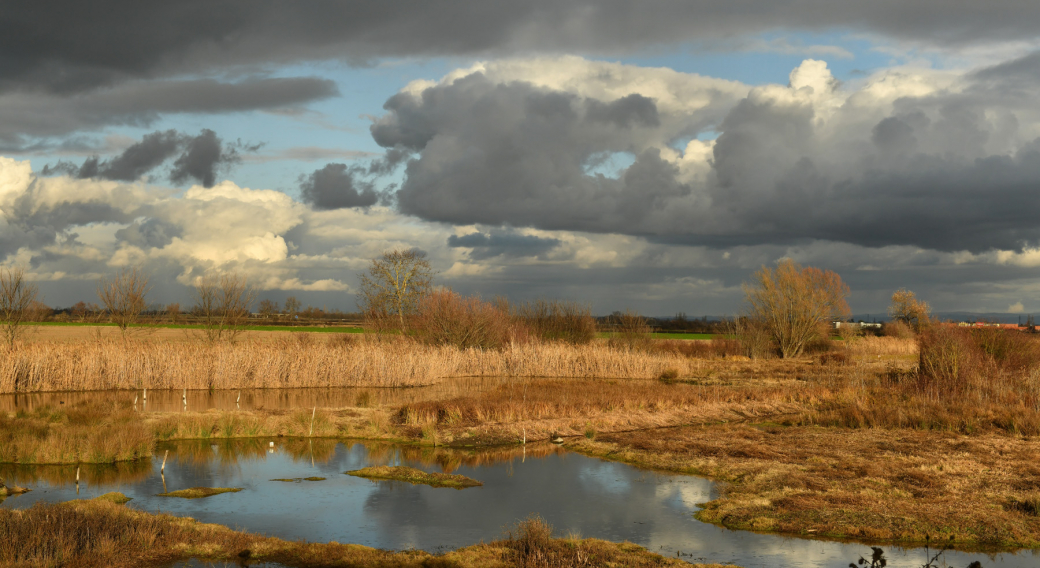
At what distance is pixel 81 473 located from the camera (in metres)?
16.8

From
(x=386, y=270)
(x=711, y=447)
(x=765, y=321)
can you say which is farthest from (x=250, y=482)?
(x=765, y=321)

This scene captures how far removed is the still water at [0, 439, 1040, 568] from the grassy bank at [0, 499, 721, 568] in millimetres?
927

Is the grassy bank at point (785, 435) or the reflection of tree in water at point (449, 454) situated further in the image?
the reflection of tree in water at point (449, 454)

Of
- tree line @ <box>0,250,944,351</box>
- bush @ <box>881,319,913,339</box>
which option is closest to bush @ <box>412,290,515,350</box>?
tree line @ <box>0,250,944,351</box>

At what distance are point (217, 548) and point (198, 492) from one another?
4785 mm

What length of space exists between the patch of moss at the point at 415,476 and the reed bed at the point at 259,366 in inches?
733

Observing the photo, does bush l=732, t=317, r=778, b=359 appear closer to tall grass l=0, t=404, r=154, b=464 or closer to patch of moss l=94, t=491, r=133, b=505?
tall grass l=0, t=404, r=154, b=464

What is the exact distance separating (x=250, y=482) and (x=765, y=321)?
50635 mm

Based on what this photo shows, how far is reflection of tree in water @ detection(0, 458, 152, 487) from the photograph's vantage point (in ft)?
52.4

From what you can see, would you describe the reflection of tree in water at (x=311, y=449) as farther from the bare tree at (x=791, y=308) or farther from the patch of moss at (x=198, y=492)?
the bare tree at (x=791, y=308)

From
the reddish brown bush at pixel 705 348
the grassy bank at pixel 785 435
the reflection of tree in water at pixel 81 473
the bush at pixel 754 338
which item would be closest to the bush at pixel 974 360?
the grassy bank at pixel 785 435

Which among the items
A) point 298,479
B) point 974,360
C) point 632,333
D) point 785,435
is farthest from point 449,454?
point 632,333

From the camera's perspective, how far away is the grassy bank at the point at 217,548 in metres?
9.80

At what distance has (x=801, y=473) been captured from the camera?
1634 cm
